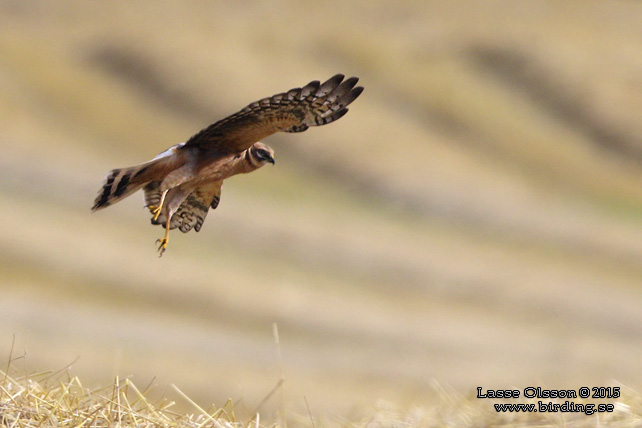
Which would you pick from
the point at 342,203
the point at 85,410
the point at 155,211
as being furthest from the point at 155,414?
the point at 342,203

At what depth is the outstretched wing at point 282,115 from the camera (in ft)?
12.7

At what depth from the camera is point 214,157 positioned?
155 inches

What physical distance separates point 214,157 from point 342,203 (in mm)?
25864

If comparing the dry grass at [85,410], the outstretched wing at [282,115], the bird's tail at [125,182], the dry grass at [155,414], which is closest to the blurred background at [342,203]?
the dry grass at [155,414]

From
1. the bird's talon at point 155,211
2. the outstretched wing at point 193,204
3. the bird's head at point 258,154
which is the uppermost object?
the bird's head at point 258,154

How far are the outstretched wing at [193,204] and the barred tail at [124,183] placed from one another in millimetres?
77

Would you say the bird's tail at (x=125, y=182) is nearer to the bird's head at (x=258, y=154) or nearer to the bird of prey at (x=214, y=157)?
the bird of prey at (x=214, y=157)

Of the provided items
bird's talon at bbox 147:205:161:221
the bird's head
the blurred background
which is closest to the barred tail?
bird's talon at bbox 147:205:161:221

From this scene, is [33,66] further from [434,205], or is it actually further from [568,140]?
[568,140]

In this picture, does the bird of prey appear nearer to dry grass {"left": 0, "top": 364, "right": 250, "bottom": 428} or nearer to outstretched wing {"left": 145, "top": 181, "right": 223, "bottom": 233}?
outstretched wing {"left": 145, "top": 181, "right": 223, "bottom": 233}

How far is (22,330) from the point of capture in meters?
19.4

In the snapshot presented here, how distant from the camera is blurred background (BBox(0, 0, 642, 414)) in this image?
69.7 ft

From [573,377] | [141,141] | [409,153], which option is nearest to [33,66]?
[141,141]

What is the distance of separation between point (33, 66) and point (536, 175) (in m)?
17.2
